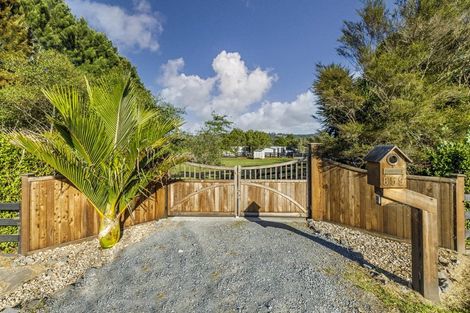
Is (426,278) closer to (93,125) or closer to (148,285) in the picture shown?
(148,285)

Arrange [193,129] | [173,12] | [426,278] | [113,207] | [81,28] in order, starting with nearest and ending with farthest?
[426,278] → [113,207] → [173,12] → [193,129] → [81,28]

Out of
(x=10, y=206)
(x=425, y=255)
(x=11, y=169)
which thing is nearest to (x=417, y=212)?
(x=425, y=255)

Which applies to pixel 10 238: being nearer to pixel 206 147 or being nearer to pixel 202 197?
pixel 202 197

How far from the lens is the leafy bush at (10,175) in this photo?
3681 mm

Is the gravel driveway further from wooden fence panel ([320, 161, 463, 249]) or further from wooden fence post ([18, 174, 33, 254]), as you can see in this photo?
wooden fence post ([18, 174, 33, 254])

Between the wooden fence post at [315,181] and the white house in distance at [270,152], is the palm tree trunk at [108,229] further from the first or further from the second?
the white house in distance at [270,152]

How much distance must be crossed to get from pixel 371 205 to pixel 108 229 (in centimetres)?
462

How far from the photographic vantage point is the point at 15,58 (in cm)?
717

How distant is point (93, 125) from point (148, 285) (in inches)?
89.2

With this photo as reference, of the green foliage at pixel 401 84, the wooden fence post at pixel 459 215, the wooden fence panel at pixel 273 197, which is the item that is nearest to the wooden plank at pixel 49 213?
the wooden fence panel at pixel 273 197

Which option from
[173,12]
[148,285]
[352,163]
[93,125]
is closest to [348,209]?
[352,163]

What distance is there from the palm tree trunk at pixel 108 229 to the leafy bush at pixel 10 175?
138 cm

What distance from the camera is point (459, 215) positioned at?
3.47 m

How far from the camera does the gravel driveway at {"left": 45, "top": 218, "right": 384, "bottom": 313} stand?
243cm
